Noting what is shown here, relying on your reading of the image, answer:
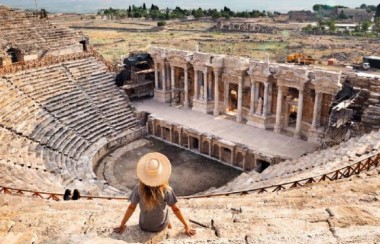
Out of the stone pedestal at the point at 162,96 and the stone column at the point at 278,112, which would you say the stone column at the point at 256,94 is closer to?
the stone column at the point at 278,112

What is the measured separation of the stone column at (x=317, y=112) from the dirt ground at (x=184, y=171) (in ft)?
18.5

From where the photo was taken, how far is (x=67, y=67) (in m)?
29.7

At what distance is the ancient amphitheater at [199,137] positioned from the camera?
6996 mm

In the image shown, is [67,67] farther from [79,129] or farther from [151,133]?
[151,133]

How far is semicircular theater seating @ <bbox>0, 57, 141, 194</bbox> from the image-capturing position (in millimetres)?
18734

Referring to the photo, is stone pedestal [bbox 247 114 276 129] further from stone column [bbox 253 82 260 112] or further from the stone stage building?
stone column [bbox 253 82 260 112]

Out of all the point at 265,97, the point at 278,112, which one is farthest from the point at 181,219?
the point at 265,97

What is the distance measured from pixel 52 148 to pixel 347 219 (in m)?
19.4

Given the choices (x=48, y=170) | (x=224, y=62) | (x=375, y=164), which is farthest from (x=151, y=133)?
(x=375, y=164)

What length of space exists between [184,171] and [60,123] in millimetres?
8929

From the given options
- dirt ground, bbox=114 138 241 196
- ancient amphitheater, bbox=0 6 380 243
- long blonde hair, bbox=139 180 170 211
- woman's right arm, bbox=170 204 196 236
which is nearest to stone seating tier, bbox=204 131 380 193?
ancient amphitheater, bbox=0 6 380 243

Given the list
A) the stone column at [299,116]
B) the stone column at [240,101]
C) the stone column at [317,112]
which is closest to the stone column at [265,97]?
the stone column at [240,101]

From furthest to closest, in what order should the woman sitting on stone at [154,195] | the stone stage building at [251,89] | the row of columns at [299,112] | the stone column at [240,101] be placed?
the stone column at [240,101]
the stone stage building at [251,89]
the row of columns at [299,112]
the woman sitting on stone at [154,195]

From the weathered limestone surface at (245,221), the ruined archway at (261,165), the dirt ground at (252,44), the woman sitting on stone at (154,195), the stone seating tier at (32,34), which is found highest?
the stone seating tier at (32,34)
